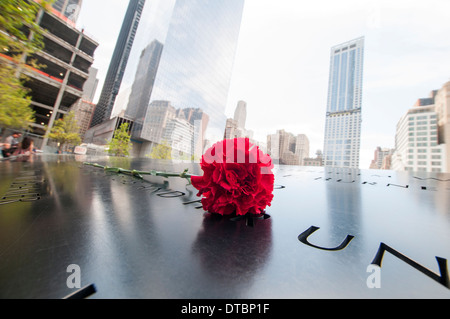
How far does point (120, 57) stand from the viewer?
63.4m

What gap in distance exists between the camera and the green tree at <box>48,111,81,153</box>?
22.9 m

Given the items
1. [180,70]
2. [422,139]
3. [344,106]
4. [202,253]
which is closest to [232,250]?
[202,253]

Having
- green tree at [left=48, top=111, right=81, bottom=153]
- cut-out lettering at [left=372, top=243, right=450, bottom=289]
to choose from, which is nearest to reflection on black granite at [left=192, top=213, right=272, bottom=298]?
cut-out lettering at [left=372, top=243, right=450, bottom=289]

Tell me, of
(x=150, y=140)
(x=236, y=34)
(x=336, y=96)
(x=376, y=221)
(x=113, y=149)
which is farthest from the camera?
(x=336, y=96)

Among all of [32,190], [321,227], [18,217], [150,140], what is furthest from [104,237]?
[150,140]

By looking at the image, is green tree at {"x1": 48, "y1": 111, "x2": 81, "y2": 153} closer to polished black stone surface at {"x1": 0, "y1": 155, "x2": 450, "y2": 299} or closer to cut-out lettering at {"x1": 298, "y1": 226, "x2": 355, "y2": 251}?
polished black stone surface at {"x1": 0, "y1": 155, "x2": 450, "y2": 299}

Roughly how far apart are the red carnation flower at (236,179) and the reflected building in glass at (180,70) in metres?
25.6

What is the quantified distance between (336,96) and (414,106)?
73.9 feet

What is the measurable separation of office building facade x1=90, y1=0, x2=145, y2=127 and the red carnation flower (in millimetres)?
68908

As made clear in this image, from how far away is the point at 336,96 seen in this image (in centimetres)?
6981

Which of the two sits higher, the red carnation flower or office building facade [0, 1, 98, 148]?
office building facade [0, 1, 98, 148]

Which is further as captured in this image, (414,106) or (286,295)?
(414,106)

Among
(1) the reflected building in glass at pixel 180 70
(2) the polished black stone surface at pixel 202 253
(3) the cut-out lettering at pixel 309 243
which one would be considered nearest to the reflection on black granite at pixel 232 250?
(2) the polished black stone surface at pixel 202 253

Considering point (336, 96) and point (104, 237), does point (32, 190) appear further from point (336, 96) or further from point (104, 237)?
point (336, 96)
